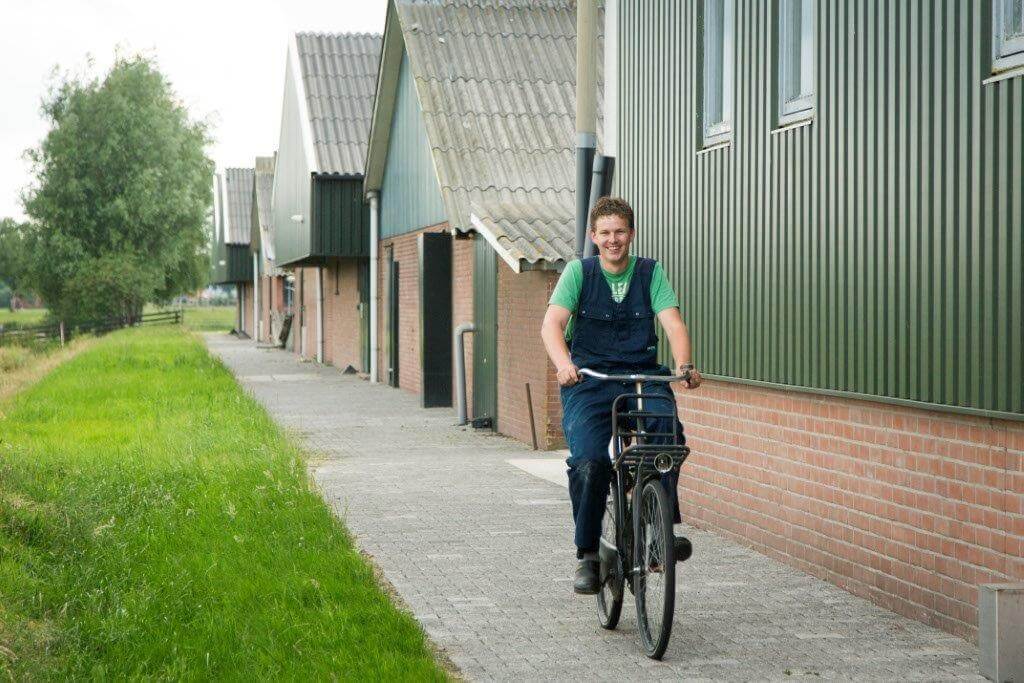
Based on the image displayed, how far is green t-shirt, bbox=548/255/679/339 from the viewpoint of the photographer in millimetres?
6211

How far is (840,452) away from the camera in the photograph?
290 inches

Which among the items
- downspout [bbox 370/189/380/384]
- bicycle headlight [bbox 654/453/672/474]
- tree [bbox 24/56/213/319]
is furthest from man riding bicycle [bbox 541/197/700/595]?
tree [bbox 24/56/213/319]

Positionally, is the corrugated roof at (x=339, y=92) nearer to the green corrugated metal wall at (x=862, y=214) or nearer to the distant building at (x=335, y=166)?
the distant building at (x=335, y=166)

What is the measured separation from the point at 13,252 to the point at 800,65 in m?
55.5

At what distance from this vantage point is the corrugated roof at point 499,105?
17203 millimetres

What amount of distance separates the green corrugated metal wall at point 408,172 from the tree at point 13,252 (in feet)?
123

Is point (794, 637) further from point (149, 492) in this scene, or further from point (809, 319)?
point (149, 492)

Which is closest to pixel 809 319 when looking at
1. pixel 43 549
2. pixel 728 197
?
pixel 728 197

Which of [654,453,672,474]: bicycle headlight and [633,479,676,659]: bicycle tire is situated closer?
[633,479,676,659]: bicycle tire

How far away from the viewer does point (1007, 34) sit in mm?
5965

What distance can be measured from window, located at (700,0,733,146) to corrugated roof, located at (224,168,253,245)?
50.1 meters

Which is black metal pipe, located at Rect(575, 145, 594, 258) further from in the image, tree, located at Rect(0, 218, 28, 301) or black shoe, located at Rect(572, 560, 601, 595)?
tree, located at Rect(0, 218, 28, 301)

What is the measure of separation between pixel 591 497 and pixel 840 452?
1.74 metres

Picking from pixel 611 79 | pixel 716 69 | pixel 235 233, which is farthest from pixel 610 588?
pixel 235 233
